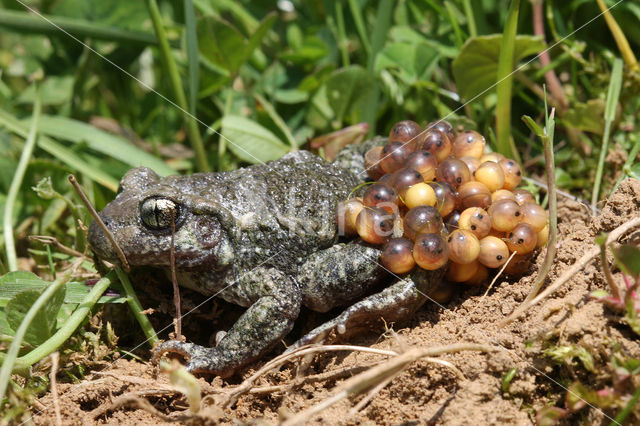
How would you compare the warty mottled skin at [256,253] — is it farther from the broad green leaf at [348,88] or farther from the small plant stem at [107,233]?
the broad green leaf at [348,88]

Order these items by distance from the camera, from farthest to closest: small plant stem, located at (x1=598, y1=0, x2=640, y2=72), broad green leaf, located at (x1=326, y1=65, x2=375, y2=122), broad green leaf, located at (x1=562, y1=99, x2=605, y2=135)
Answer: broad green leaf, located at (x1=326, y1=65, x2=375, y2=122) → small plant stem, located at (x1=598, y1=0, x2=640, y2=72) → broad green leaf, located at (x1=562, y1=99, x2=605, y2=135)

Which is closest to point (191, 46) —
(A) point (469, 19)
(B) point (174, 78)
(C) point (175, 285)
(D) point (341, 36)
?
(B) point (174, 78)

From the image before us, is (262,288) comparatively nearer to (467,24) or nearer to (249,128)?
(249,128)

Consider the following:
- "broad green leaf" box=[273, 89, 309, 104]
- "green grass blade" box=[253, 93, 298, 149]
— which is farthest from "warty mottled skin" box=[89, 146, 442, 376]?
"broad green leaf" box=[273, 89, 309, 104]

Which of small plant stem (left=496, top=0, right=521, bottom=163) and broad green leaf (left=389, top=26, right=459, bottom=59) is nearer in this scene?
small plant stem (left=496, top=0, right=521, bottom=163)

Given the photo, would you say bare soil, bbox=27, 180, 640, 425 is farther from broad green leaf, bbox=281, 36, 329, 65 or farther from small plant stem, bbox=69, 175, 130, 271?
A: broad green leaf, bbox=281, 36, 329, 65

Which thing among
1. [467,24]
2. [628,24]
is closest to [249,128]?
[467,24]

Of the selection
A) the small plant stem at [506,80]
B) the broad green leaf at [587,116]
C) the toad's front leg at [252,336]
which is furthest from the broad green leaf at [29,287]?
the broad green leaf at [587,116]
